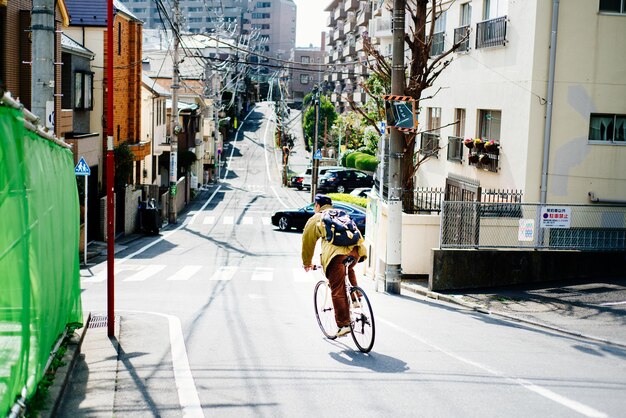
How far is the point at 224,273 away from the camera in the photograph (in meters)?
21.0

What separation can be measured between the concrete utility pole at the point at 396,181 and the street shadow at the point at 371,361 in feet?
22.8

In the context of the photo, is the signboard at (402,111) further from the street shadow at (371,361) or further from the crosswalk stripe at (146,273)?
the crosswalk stripe at (146,273)

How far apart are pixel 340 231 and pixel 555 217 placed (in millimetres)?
9576

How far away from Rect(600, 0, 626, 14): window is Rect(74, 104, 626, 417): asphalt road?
904cm

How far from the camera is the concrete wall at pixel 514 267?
1611 centimetres

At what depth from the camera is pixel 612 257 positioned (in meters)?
17.2

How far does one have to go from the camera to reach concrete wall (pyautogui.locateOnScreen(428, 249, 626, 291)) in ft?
52.9

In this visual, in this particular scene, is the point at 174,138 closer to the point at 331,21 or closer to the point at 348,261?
the point at 348,261

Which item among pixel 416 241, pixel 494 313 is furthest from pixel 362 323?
pixel 416 241

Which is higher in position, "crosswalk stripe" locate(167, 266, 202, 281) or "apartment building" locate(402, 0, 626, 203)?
"apartment building" locate(402, 0, 626, 203)

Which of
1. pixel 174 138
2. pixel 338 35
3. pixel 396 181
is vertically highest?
pixel 338 35

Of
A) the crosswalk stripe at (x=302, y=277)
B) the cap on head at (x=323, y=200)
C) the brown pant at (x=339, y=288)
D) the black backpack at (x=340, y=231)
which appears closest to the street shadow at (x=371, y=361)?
the brown pant at (x=339, y=288)

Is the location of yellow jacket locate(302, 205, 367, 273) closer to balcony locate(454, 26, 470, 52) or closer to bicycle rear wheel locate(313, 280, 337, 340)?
bicycle rear wheel locate(313, 280, 337, 340)

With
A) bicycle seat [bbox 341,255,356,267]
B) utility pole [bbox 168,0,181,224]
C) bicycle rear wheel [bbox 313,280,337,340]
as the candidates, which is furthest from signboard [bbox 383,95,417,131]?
utility pole [bbox 168,0,181,224]
